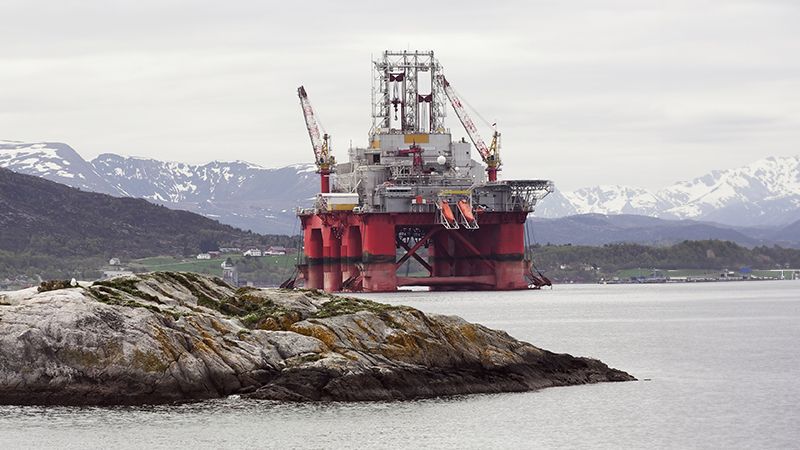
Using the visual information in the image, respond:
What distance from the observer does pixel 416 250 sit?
173500 mm

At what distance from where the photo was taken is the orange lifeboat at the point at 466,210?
162625 mm

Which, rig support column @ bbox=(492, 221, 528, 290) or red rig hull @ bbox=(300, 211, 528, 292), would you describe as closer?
red rig hull @ bbox=(300, 211, 528, 292)

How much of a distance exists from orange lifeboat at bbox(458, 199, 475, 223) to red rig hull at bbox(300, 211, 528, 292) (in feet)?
13.5

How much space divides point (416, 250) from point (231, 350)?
107 meters

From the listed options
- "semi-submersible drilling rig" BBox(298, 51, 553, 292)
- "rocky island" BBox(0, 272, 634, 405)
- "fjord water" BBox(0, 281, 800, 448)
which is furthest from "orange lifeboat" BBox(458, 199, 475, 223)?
"rocky island" BBox(0, 272, 634, 405)

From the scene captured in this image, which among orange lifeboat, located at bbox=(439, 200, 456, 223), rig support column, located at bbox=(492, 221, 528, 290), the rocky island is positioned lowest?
the rocky island

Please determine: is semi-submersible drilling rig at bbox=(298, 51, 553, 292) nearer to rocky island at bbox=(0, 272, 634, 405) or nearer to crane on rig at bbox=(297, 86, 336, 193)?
crane on rig at bbox=(297, 86, 336, 193)

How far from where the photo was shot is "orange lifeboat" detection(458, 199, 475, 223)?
6403 inches

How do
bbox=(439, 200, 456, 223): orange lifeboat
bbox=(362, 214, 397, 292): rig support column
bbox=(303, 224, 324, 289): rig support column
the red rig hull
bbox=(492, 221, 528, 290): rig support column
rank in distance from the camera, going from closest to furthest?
bbox=(439, 200, 456, 223): orange lifeboat, bbox=(362, 214, 397, 292): rig support column, the red rig hull, bbox=(492, 221, 528, 290): rig support column, bbox=(303, 224, 324, 289): rig support column

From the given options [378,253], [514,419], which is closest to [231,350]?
[514,419]

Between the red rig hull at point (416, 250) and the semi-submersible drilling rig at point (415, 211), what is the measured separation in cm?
10

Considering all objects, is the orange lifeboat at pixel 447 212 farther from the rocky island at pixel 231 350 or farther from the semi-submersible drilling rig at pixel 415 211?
the rocky island at pixel 231 350

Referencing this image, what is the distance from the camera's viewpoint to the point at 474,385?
70688mm

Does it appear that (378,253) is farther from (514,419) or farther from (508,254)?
(514,419)
